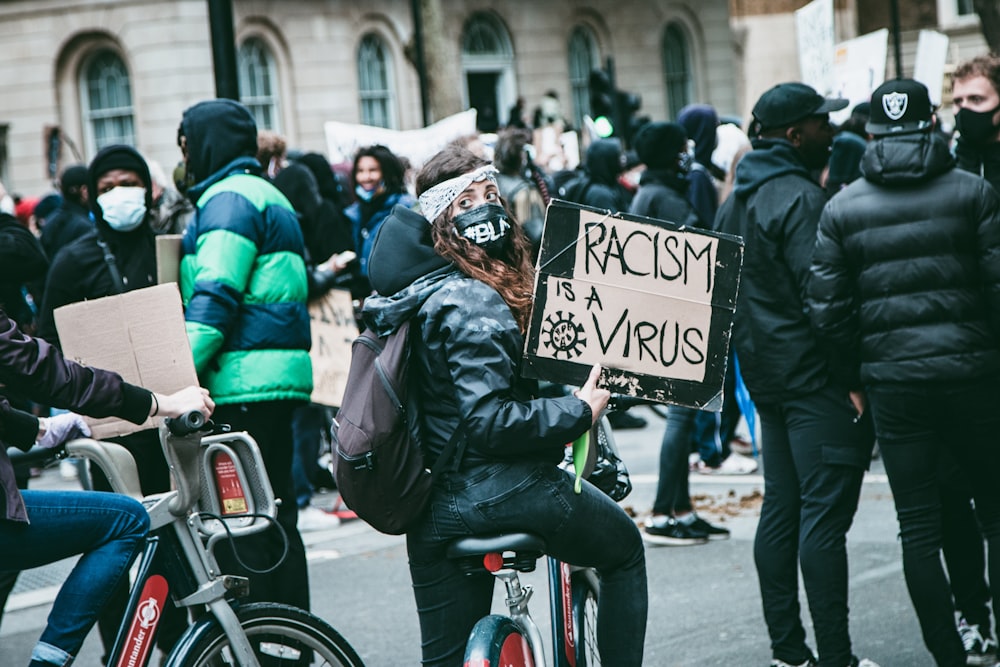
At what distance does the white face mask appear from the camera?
5.16 meters

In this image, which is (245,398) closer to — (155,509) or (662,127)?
(155,509)

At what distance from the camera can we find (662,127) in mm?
7598

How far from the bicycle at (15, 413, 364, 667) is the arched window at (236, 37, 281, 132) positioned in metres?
23.5

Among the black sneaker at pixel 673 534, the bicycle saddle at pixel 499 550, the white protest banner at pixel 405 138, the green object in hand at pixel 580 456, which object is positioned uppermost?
the white protest banner at pixel 405 138

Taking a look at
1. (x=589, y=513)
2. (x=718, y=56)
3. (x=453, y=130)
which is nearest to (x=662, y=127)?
(x=589, y=513)

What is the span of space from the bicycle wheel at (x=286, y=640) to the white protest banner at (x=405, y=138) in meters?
10.5

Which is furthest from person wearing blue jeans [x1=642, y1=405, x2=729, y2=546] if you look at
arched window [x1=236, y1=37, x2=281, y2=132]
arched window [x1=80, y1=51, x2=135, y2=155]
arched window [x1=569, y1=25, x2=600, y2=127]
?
arched window [x1=569, y1=25, x2=600, y2=127]

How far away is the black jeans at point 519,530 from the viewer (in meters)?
3.49

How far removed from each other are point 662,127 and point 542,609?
281 centimetres

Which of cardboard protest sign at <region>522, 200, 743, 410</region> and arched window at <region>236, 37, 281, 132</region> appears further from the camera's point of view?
arched window at <region>236, 37, 281, 132</region>

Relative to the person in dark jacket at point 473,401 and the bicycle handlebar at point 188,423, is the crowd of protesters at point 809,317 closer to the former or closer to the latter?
the person in dark jacket at point 473,401

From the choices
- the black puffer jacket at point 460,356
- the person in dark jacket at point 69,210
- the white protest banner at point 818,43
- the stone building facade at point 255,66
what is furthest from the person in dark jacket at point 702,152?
the stone building facade at point 255,66

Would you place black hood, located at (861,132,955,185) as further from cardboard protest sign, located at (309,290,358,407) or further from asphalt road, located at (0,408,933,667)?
cardboard protest sign, located at (309,290,358,407)

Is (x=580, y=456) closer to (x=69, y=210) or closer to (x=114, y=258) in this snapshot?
(x=114, y=258)
